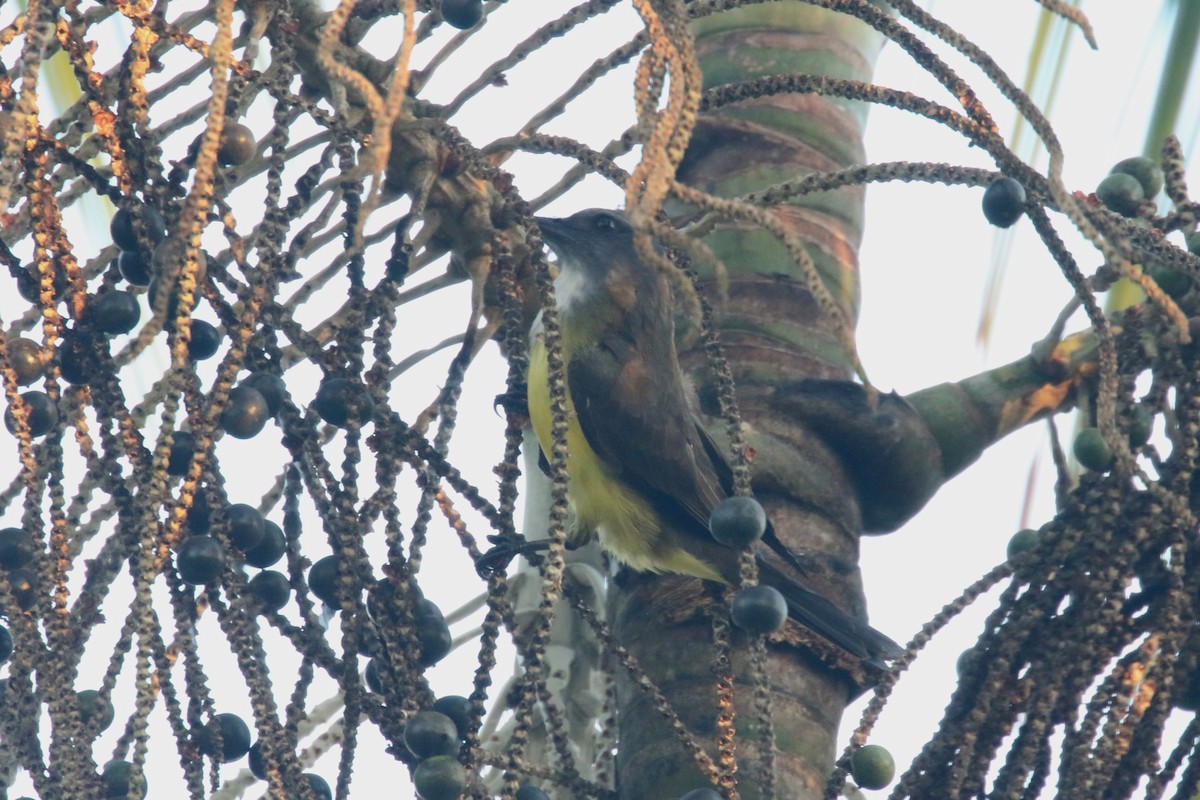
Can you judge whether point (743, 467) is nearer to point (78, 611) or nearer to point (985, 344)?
point (78, 611)

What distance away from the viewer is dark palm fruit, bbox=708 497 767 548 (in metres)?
2.65

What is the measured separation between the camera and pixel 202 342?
8.97 feet

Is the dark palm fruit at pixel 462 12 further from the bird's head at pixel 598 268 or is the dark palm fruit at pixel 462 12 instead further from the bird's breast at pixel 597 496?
the bird's head at pixel 598 268

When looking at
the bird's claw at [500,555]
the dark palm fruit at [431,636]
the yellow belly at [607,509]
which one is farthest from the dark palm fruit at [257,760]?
the yellow belly at [607,509]

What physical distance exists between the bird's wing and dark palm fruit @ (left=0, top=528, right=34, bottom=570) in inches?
77.1

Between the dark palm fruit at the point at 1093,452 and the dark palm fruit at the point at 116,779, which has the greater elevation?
the dark palm fruit at the point at 1093,452

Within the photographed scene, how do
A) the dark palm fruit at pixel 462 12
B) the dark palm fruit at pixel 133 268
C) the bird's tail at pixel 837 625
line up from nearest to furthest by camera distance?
the dark palm fruit at pixel 133 268 → the dark palm fruit at pixel 462 12 → the bird's tail at pixel 837 625

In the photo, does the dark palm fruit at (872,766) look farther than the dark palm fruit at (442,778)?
Yes

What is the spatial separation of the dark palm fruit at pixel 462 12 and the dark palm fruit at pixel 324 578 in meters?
1.04

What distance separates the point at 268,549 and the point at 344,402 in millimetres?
283

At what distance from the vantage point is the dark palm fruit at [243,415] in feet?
8.17

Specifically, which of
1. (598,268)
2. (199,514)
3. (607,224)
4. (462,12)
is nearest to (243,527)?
(199,514)

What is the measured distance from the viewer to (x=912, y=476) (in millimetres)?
3486

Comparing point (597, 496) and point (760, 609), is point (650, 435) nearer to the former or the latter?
point (597, 496)
